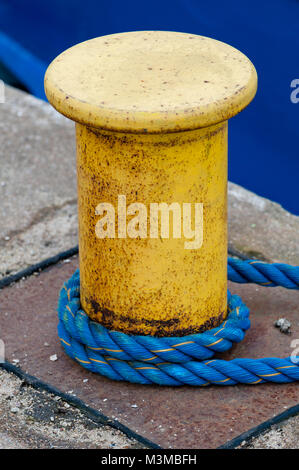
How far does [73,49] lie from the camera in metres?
2.34

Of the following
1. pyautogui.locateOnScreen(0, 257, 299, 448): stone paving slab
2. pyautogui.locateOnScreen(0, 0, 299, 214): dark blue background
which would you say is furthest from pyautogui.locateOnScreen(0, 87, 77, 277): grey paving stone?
pyautogui.locateOnScreen(0, 0, 299, 214): dark blue background

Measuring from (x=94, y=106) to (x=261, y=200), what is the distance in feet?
4.68

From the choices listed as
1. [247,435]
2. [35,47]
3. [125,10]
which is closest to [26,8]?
[35,47]

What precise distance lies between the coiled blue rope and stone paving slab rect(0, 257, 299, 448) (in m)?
0.03

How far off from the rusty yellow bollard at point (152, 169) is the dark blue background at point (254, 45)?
4.20 ft

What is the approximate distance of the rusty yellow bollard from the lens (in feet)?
6.74

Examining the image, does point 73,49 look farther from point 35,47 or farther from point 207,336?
point 35,47

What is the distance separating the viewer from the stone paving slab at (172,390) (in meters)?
2.19

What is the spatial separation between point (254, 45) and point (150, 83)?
1.67 metres
